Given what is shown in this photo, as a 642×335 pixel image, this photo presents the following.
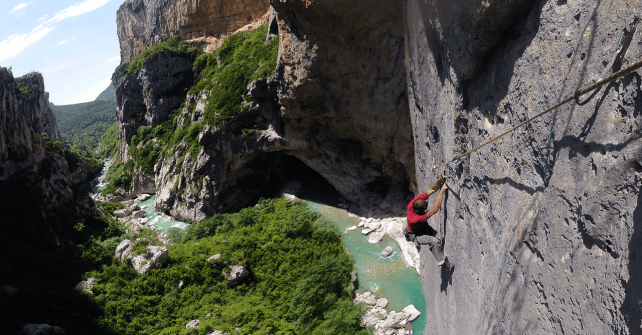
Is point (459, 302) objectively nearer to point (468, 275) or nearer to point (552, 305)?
point (468, 275)

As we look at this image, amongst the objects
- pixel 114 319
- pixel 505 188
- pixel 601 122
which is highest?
pixel 601 122

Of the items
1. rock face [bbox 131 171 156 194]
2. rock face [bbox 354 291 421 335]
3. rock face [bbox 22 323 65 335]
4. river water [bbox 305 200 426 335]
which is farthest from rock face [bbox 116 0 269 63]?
rock face [bbox 22 323 65 335]

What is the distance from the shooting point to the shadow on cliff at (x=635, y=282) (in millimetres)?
1924

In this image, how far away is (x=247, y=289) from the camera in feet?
36.6

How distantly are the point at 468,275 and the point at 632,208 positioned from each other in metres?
2.94

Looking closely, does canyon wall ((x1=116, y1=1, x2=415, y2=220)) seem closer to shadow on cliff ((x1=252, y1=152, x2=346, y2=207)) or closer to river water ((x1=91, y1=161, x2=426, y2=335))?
shadow on cliff ((x1=252, y1=152, x2=346, y2=207))

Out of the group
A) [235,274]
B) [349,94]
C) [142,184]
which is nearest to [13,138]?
[142,184]

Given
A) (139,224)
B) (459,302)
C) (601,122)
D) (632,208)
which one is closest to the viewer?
(632,208)

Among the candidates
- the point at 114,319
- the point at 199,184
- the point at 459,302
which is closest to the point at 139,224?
the point at 199,184

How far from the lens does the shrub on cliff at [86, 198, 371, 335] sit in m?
9.45

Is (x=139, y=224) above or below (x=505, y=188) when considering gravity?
below

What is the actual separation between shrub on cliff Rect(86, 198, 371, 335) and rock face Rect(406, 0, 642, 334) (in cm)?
544

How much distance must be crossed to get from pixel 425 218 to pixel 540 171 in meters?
2.30

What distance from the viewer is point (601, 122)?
221cm
